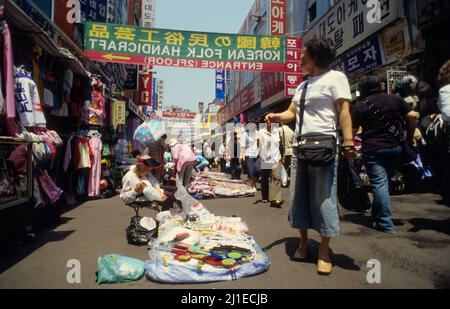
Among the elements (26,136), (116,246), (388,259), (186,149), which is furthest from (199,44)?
(388,259)

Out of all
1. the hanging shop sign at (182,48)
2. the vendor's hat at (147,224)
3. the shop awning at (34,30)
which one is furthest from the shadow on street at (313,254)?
the hanging shop sign at (182,48)

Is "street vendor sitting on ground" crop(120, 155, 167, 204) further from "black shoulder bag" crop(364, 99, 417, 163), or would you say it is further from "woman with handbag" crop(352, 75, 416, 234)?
"black shoulder bag" crop(364, 99, 417, 163)

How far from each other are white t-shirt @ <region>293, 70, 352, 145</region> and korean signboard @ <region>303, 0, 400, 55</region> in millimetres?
6208

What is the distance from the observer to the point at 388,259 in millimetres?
3074

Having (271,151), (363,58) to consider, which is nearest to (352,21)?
(363,58)

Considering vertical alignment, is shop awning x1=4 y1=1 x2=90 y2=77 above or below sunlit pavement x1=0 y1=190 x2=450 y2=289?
above

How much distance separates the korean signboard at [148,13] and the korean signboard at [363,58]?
17859mm

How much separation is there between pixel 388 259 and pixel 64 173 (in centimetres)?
657

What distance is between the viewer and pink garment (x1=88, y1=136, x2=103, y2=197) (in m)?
7.34

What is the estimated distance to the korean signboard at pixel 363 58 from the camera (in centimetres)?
849

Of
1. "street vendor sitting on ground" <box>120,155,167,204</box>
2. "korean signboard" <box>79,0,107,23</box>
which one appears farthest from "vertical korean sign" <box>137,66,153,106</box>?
"street vendor sitting on ground" <box>120,155,167,204</box>

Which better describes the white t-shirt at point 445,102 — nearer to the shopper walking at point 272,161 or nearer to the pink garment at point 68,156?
the shopper walking at point 272,161

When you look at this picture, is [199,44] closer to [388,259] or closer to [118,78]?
[118,78]
